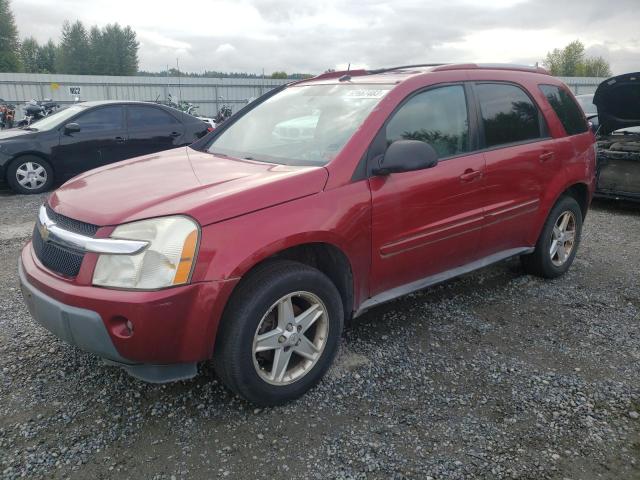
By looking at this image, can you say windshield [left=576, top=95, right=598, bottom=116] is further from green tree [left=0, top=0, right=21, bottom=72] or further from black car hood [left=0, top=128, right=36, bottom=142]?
green tree [left=0, top=0, right=21, bottom=72]

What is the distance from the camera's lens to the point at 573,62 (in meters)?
76.8

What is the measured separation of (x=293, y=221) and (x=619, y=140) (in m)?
6.78

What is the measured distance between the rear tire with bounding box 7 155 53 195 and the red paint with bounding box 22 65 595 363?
17.8 feet

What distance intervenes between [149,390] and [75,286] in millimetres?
832

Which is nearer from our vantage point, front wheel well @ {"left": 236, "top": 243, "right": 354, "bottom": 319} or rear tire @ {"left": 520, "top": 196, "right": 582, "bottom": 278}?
front wheel well @ {"left": 236, "top": 243, "right": 354, "bottom": 319}

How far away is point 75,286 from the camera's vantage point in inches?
92.5

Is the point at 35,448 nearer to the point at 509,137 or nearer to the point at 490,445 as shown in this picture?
the point at 490,445

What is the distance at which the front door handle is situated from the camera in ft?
11.3

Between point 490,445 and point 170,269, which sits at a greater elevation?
point 170,269

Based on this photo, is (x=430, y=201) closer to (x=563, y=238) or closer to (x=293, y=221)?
(x=293, y=221)

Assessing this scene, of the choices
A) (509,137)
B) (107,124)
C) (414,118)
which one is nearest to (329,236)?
(414,118)

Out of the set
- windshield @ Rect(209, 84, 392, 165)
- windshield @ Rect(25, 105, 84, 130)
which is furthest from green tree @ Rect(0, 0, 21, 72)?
windshield @ Rect(209, 84, 392, 165)

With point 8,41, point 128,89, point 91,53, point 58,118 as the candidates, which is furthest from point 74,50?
point 58,118

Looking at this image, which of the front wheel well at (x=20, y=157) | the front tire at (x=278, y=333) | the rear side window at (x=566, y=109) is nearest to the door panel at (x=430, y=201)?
the front tire at (x=278, y=333)
